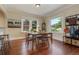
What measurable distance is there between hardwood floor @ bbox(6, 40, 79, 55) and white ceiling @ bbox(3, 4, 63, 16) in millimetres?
601

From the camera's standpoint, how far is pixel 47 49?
7.07ft

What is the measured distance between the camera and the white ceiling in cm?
207

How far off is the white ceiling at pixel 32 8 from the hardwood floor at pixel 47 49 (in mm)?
601

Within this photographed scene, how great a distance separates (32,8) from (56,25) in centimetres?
59

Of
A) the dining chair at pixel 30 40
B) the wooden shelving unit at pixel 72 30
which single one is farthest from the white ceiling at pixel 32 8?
the dining chair at pixel 30 40

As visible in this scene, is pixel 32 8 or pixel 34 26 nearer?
pixel 32 8

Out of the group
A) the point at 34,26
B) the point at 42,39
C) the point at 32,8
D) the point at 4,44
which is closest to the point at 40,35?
the point at 42,39

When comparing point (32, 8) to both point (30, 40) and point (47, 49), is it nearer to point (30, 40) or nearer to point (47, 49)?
point (30, 40)

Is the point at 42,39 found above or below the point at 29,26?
below

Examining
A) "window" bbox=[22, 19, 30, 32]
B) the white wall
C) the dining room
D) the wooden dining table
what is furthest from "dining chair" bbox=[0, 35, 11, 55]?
the white wall

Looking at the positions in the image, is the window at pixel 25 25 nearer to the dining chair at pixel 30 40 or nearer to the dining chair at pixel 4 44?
the dining chair at pixel 30 40

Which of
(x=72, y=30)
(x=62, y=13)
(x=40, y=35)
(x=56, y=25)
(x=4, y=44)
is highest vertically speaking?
(x=62, y=13)

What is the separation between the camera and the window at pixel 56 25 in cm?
222
